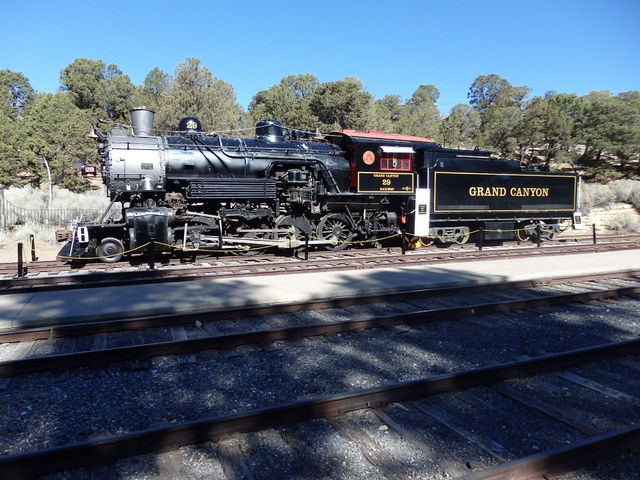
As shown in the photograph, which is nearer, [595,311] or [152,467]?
[152,467]

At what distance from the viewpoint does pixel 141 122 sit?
12.1 metres

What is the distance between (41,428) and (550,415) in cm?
413

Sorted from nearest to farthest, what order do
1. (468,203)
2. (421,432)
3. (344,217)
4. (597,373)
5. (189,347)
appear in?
(421,432)
(597,373)
(189,347)
(344,217)
(468,203)

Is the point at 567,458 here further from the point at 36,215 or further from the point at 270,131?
the point at 36,215

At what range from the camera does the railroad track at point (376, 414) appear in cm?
311

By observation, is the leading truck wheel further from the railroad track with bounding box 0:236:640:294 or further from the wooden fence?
the wooden fence

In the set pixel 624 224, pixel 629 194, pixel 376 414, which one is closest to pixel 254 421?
pixel 376 414

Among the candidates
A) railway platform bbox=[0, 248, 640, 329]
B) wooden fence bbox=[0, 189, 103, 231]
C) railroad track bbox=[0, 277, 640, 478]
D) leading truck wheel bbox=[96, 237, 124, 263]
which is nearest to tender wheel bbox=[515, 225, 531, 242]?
railway platform bbox=[0, 248, 640, 329]

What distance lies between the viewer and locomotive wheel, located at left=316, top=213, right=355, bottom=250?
13.5 m

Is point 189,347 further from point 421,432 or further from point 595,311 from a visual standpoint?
point 595,311

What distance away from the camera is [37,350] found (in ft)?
17.4

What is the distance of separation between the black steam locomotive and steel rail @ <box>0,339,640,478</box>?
7.52 m

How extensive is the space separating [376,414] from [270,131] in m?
10.4

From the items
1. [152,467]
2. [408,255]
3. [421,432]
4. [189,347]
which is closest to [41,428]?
[152,467]
